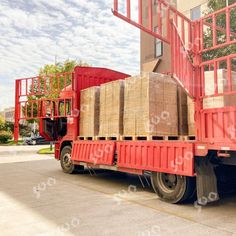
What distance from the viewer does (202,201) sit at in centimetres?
543

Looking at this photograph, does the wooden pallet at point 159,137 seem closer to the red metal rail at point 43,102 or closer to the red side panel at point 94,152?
the red side panel at point 94,152

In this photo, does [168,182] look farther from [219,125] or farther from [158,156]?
[219,125]

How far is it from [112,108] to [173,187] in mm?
2672

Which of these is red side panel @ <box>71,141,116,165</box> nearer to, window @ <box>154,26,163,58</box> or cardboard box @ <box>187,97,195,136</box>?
cardboard box @ <box>187,97,195,136</box>

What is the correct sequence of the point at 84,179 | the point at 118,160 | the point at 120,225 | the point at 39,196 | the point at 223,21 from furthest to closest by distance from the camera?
the point at 223,21, the point at 84,179, the point at 118,160, the point at 39,196, the point at 120,225

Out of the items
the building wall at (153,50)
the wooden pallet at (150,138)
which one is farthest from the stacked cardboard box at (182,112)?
the building wall at (153,50)

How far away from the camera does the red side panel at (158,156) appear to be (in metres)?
5.18

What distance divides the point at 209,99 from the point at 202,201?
194cm

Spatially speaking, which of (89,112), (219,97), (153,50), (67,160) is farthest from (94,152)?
(153,50)

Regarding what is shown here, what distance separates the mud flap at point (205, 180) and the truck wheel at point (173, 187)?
32 cm

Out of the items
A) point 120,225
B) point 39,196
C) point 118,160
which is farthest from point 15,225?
point 118,160

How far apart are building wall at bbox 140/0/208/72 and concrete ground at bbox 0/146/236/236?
14.9m

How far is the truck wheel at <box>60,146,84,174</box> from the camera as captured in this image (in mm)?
9906

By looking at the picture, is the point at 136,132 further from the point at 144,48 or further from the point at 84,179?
the point at 144,48
